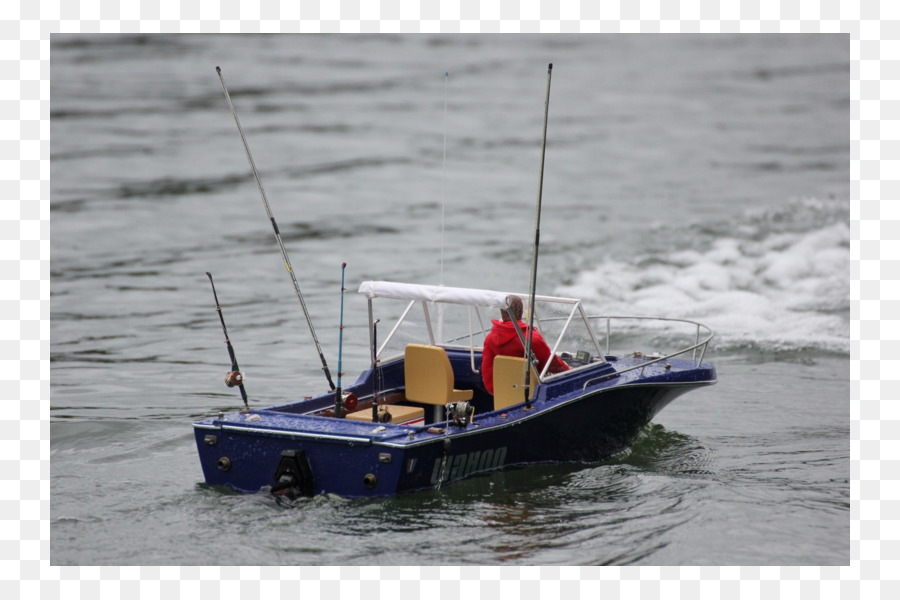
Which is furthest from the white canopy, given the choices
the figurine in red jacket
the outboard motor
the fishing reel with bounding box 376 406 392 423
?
the outboard motor

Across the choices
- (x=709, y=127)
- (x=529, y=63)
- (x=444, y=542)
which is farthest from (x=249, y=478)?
(x=529, y=63)

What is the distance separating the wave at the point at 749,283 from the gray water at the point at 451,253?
Answer: 78 mm

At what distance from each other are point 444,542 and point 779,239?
16.0 metres

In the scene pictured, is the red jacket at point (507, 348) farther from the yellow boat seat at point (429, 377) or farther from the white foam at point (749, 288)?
the white foam at point (749, 288)

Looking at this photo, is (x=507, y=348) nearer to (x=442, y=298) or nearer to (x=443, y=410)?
(x=442, y=298)

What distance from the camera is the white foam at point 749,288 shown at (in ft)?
57.2

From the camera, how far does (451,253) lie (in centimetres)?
2252

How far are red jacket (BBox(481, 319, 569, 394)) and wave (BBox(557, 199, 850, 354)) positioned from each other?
6781 millimetres

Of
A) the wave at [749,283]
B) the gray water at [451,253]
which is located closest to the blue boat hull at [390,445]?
the gray water at [451,253]

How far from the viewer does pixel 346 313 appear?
18.8 meters

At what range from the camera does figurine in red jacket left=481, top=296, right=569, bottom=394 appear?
10.2 metres

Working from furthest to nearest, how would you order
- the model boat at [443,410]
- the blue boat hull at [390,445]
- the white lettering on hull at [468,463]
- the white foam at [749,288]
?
the white foam at [749,288], the white lettering on hull at [468,463], the model boat at [443,410], the blue boat hull at [390,445]

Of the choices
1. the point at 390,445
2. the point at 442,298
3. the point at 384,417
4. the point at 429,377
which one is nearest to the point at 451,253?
the point at 429,377

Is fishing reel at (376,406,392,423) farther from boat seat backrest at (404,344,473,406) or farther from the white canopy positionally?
the white canopy
